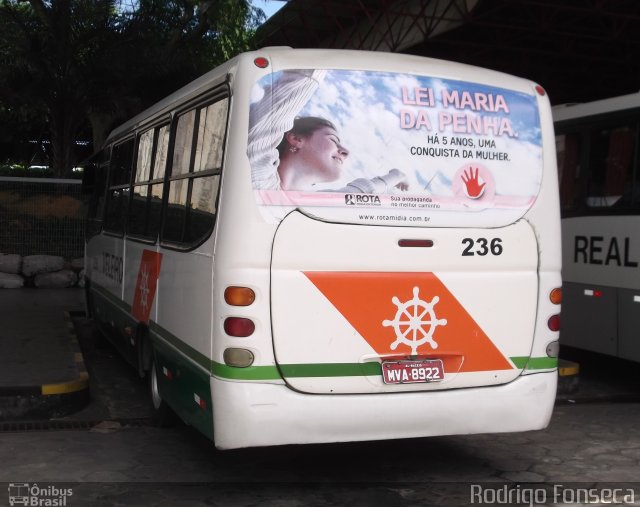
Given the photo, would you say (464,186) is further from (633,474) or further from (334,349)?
(633,474)

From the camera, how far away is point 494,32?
23.5 metres

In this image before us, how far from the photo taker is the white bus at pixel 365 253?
5043 mm

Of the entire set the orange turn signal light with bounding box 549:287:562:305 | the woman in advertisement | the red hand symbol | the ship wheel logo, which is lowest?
the ship wheel logo

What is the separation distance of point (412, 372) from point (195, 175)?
6.48 ft

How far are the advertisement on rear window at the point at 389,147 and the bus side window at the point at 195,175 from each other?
409 mm

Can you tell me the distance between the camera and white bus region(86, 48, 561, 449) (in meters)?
5.04

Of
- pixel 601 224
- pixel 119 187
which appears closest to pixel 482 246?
pixel 601 224

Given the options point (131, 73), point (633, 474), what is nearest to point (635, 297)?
point (633, 474)

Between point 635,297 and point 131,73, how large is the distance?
14548 mm

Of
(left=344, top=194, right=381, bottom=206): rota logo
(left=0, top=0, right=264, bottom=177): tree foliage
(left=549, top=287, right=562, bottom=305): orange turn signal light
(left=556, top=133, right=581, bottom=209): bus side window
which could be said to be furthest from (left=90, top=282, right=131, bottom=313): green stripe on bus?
(left=0, top=0, right=264, bottom=177): tree foliage

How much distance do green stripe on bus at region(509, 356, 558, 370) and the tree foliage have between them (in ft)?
52.9

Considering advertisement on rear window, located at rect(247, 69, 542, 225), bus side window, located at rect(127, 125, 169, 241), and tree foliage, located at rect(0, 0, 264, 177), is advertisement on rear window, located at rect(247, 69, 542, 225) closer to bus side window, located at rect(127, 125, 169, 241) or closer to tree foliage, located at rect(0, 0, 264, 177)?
bus side window, located at rect(127, 125, 169, 241)

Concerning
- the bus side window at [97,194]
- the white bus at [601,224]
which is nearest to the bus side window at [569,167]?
the white bus at [601,224]

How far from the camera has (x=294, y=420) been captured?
5031mm
